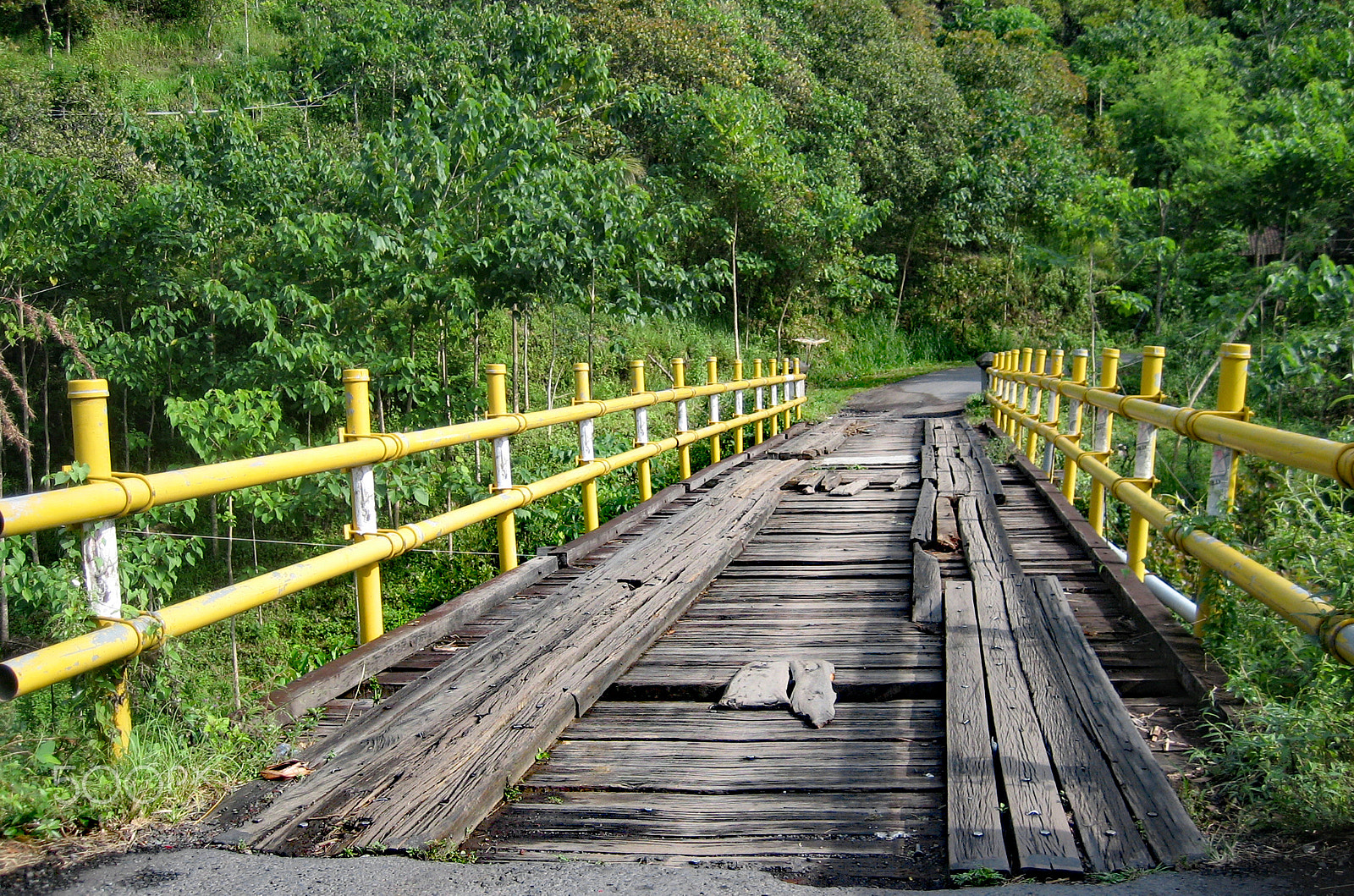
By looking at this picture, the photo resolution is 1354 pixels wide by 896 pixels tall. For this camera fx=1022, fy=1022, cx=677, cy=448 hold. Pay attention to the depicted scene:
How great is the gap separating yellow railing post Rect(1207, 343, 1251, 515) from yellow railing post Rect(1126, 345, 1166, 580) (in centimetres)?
67

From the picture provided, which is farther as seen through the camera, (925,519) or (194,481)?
(925,519)

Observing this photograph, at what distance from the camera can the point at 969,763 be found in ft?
9.29

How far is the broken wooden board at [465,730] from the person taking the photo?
2.52 m

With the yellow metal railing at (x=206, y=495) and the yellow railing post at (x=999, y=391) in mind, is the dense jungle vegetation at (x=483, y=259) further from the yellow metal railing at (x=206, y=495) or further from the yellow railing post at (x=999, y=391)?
the yellow railing post at (x=999, y=391)

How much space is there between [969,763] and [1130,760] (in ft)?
1.39

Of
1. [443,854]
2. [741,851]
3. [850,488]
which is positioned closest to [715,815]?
[741,851]

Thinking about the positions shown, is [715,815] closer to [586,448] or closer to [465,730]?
[465,730]

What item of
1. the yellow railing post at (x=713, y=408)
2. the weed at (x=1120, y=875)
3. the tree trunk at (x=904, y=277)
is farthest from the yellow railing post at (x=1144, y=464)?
the tree trunk at (x=904, y=277)

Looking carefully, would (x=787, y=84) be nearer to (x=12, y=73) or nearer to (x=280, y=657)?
(x=12, y=73)

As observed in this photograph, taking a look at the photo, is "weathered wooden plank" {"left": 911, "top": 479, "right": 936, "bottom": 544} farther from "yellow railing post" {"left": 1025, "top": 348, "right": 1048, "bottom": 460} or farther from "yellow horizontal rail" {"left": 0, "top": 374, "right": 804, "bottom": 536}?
"yellow railing post" {"left": 1025, "top": 348, "right": 1048, "bottom": 460}

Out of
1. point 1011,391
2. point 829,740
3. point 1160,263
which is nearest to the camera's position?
point 829,740

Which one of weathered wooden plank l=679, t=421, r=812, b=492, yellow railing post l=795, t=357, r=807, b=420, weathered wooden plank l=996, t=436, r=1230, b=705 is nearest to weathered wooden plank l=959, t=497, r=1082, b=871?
weathered wooden plank l=996, t=436, r=1230, b=705

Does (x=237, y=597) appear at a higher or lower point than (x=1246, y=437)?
lower

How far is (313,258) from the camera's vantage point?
10.1 meters
